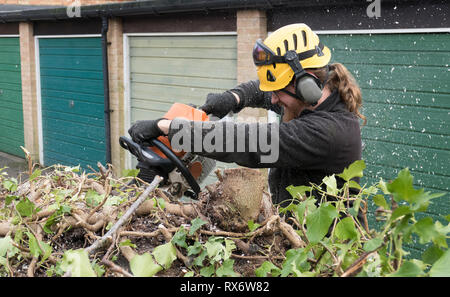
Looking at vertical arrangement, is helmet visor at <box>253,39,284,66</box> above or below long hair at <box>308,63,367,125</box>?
above

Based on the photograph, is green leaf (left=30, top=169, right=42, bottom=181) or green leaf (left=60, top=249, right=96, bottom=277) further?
green leaf (left=30, top=169, right=42, bottom=181)

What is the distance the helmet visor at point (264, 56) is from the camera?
8.83ft

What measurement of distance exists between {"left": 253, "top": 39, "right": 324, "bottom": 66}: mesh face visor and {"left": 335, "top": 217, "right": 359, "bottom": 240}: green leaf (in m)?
1.53

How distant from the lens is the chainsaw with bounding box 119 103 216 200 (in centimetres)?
308

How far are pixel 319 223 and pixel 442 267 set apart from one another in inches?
12.4

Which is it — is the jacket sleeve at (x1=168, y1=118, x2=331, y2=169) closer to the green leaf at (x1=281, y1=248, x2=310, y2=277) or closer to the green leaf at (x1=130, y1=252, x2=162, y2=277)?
the green leaf at (x1=281, y1=248, x2=310, y2=277)

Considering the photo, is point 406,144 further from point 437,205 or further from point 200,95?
point 200,95

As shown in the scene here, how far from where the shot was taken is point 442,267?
1011mm

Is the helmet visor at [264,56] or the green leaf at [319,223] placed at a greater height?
the helmet visor at [264,56]

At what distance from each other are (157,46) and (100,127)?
2229 millimetres

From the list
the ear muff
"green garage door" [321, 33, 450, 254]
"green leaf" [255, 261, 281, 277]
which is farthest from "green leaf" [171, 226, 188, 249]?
"green garage door" [321, 33, 450, 254]

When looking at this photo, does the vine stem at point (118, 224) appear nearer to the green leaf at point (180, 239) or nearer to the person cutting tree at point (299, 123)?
the green leaf at point (180, 239)

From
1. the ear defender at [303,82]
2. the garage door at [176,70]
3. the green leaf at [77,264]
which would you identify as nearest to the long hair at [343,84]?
the ear defender at [303,82]

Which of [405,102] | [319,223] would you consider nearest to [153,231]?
[319,223]
